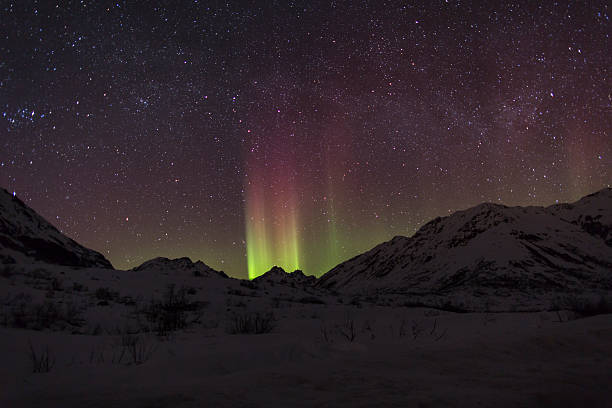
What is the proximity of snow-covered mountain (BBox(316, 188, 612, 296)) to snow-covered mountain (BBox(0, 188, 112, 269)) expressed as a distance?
53200 mm

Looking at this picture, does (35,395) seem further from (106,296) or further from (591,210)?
(591,210)

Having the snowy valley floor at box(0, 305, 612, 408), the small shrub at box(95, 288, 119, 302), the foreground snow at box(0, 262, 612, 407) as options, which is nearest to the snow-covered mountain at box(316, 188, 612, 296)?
the small shrub at box(95, 288, 119, 302)

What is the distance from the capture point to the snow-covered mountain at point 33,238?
1507 inches

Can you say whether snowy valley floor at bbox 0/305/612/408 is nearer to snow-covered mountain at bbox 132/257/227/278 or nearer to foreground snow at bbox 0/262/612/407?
foreground snow at bbox 0/262/612/407

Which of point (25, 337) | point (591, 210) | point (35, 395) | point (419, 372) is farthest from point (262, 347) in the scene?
point (591, 210)

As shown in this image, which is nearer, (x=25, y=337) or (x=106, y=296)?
(x=25, y=337)

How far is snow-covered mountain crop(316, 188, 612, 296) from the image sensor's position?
244 ft

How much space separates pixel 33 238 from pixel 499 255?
91.7m

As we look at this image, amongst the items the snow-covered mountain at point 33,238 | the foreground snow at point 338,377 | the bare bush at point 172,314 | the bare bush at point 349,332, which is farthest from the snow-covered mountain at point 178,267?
the foreground snow at point 338,377

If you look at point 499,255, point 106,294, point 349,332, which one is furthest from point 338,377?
point 499,255

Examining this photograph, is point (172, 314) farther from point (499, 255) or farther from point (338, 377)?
point (499, 255)

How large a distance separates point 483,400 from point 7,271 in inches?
552

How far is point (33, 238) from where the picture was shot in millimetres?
41969

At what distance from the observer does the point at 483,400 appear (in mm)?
1188
